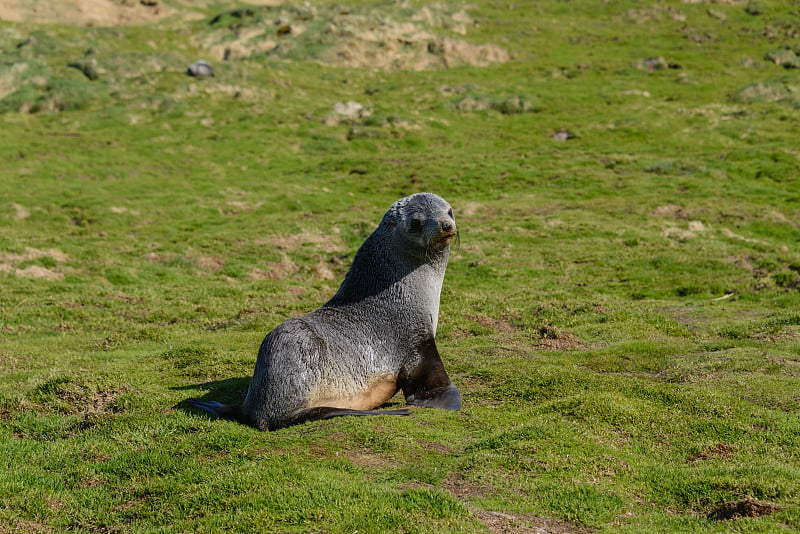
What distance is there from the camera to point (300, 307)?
2136 centimetres

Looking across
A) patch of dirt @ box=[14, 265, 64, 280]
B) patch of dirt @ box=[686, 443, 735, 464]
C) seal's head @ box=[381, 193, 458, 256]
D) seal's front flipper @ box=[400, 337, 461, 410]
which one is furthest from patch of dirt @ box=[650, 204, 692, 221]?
patch of dirt @ box=[14, 265, 64, 280]

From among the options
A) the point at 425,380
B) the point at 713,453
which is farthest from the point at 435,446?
the point at 713,453

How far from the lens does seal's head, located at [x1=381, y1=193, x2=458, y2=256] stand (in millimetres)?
11133

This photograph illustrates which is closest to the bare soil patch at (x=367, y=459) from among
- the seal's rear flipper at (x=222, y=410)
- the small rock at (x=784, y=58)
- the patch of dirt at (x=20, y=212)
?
the seal's rear flipper at (x=222, y=410)

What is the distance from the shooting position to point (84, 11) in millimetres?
92688

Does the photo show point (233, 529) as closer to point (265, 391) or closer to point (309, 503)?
point (309, 503)

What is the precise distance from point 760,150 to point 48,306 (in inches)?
1860

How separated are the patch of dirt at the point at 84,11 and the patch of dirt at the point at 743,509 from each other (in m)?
102

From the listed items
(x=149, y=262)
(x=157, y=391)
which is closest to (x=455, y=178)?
(x=149, y=262)

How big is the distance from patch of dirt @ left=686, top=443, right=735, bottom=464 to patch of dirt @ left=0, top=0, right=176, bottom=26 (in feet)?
332

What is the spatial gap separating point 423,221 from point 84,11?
99.1m

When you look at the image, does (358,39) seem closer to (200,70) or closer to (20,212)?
(200,70)

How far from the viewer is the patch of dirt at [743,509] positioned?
7059mm

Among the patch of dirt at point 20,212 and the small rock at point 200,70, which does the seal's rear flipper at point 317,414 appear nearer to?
the patch of dirt at point 20,212
